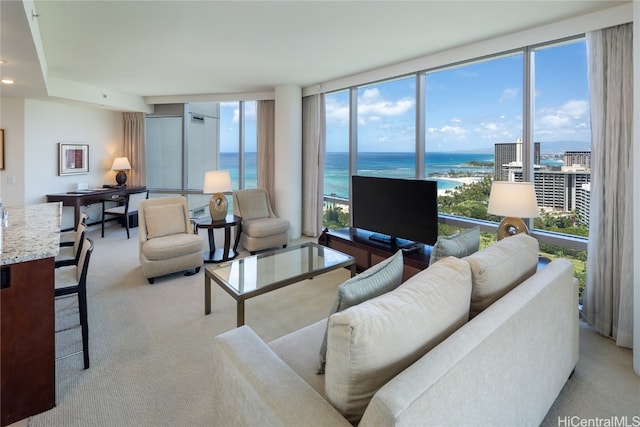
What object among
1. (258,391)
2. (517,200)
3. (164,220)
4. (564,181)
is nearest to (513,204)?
(517,200)

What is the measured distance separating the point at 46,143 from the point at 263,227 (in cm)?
393

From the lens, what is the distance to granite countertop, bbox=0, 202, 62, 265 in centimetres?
178

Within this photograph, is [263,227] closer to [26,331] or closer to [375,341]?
[26,331]

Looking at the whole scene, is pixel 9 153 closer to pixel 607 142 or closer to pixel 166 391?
pixel 166 391

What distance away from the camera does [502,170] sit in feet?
11.3

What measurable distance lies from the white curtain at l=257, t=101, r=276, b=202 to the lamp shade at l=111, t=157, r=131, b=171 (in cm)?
267

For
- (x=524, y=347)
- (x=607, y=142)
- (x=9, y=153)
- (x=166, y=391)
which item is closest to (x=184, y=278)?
(x=166, y=391)

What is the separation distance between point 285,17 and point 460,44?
6.05 feet

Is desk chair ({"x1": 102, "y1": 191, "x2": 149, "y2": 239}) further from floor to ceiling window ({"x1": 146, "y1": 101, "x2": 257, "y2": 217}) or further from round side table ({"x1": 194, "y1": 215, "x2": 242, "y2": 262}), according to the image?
round side table ({"x1": 194, "y1": 215, "x2": 242, "y2": 262})

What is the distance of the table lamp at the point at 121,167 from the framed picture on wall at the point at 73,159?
1.49ft

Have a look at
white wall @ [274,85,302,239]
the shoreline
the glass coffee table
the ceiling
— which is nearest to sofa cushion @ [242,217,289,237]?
white wall @ [274,85,302,239]

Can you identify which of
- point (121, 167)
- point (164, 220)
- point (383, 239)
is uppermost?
point (121, 167)

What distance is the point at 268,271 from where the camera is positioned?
2.98 m

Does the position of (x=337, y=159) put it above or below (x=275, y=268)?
above
